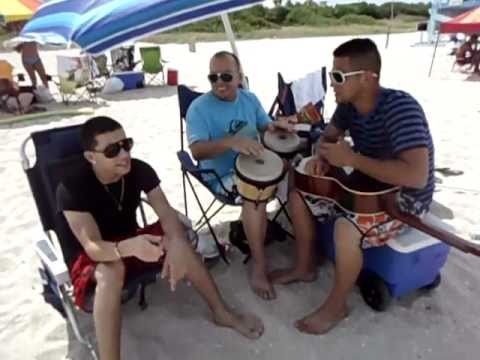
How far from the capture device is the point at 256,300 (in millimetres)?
2861

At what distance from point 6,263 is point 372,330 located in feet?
8.02

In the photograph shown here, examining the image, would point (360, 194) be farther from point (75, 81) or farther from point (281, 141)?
point (75, 81)

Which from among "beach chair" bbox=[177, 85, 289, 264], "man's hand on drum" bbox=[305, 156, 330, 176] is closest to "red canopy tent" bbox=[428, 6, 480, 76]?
"beach chair" bbox=[177, 85, 289, 264]

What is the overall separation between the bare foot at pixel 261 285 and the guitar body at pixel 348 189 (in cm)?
58

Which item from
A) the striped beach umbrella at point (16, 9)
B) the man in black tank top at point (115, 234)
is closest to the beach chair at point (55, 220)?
the man in black tank top at point (115, 234)

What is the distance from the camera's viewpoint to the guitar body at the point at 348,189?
8.04ft

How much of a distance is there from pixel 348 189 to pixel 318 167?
25 centimetres

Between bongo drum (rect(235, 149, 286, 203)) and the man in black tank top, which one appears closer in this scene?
the man in black tank top

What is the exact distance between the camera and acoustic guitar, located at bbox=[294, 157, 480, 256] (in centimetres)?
243

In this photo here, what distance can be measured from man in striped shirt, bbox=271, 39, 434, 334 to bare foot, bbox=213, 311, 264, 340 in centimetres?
22

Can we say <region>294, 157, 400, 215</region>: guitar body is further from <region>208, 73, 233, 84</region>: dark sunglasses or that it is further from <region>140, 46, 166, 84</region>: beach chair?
<region>140, 46, 166, 84</region>: beach chair

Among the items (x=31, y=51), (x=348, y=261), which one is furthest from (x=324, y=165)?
(x=31, y=51)

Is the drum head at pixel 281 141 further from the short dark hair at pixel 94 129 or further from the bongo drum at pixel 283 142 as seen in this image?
the short dark hair at pixel 94 129

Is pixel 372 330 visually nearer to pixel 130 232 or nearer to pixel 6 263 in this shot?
pixel 130 232
